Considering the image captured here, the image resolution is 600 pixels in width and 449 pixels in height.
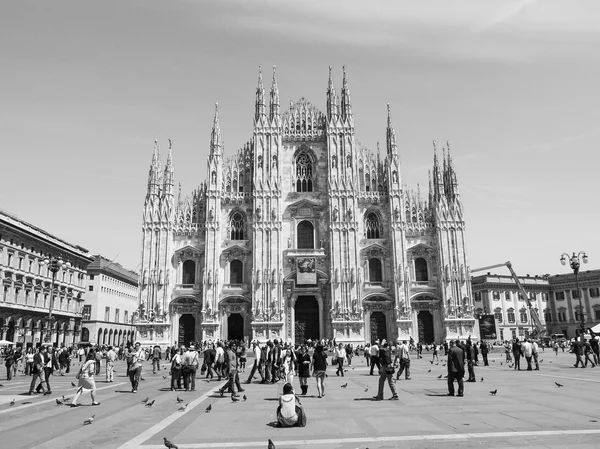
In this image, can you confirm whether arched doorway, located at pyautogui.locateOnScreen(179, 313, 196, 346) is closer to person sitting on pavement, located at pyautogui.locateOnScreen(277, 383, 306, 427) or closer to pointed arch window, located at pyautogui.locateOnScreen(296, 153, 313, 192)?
pointed arch window, located at pyautogui.locateOnScreen(296, 153, 313, 192)

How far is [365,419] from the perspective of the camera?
38.5ft

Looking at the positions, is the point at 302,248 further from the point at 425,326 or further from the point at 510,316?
the point at 510,316

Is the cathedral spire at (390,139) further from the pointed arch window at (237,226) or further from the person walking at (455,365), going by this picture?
the person walking at (455,365)

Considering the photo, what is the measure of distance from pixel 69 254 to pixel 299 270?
101ft

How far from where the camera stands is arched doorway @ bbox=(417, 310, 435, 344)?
49.2 metres

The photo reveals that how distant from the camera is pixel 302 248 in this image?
5009 centimetres

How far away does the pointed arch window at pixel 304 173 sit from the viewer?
5184 cm

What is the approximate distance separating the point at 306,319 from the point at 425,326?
11583 mm

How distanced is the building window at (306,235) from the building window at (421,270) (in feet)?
34.6

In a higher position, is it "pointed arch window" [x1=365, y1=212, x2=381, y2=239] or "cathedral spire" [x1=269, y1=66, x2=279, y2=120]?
"cathedral spire" [x1=269, y1=66, x2=279, y2=120]

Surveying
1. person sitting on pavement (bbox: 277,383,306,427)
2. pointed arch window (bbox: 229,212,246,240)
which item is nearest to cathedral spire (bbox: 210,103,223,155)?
pointed arch window (bbox: 229,212,246,240)

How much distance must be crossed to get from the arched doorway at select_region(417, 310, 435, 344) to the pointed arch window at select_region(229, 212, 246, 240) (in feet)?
62.8

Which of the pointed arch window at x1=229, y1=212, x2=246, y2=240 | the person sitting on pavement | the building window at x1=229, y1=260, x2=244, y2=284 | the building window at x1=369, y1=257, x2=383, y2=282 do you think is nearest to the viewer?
the person sitting on pavement

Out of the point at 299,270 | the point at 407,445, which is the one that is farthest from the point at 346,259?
the point at 407,445
